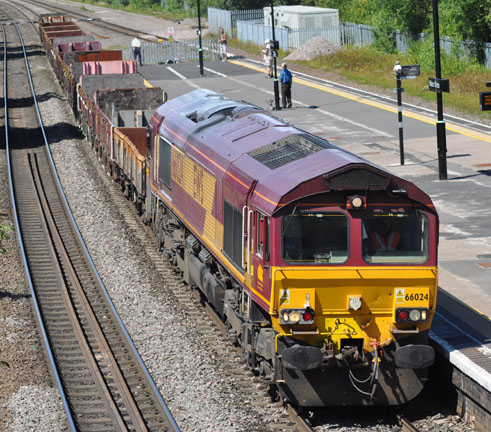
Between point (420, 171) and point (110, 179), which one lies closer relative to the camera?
point (420, 171)

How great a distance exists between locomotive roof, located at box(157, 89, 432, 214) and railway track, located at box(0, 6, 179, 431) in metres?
3.29

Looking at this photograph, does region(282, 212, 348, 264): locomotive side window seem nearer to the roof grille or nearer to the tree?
the roof grille

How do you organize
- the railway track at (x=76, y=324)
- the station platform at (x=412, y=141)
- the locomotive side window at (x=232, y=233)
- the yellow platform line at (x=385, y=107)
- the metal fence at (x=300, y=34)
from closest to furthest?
the railway track at (x=76, y=324)
the locomotive side window at (x=232, y=233)
the station platform at (x=412, y=141)
the yellow platform line at (x=385, y=107)
the metal fence at (x=300, y=34)

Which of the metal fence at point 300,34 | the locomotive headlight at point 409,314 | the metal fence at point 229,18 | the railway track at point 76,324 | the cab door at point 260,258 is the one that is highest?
the metal fence at point 229,18

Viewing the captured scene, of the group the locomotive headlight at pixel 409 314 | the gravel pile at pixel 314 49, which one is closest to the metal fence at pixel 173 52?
the gravel pile at pixel 314 49

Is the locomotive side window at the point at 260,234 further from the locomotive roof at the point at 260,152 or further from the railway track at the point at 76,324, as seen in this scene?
the railway track at the point at 76,324

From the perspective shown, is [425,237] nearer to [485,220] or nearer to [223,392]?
[223,392]

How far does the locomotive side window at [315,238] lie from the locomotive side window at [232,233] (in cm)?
152

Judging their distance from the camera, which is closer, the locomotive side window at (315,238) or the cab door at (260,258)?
the locomotive side window at (315,238)

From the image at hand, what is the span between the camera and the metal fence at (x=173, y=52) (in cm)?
5647

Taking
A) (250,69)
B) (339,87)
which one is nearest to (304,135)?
(339,87)

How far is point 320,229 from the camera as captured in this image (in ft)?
38.2

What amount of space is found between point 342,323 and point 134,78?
25707mm

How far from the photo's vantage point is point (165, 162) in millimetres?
18641
